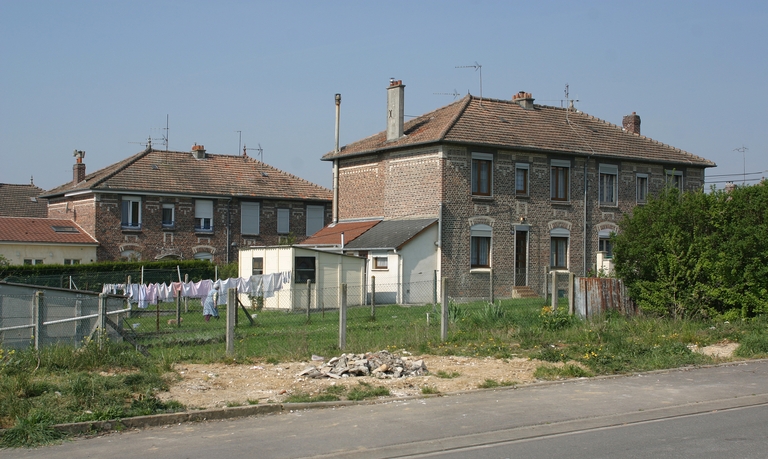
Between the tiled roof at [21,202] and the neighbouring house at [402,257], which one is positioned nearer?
the neighbouring house at [402,257]

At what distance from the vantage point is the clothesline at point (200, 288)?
26703 mm

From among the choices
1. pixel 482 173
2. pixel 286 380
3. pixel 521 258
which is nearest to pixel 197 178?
pixel 482 173

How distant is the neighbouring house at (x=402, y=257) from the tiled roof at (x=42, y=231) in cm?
1713

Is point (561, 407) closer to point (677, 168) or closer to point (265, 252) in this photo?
point (265, 252)

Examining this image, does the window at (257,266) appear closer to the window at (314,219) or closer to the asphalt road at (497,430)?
the window at (314,219)

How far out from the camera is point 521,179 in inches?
1430

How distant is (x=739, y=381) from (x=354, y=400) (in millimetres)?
6310

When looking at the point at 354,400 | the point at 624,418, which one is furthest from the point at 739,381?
the point at 354,400

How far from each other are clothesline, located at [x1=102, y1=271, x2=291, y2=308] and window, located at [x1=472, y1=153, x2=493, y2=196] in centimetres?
967

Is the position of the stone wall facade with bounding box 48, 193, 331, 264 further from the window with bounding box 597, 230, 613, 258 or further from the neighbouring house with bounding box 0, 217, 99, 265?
the window with bounding box 597, 230, 613, 258

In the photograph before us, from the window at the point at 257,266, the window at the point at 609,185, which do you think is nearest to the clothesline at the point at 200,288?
the window at the point at 257,266

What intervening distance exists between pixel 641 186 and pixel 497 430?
32.5m

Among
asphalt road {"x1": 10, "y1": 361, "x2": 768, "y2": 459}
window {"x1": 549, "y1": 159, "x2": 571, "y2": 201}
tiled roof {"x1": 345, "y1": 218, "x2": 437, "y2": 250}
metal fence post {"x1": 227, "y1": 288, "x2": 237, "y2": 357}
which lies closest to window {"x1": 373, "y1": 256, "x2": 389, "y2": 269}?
tiled roof {"x1": 345, "y1": 218, "x2": 437, "y2": 250}

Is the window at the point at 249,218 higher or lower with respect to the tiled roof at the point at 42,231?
higher
